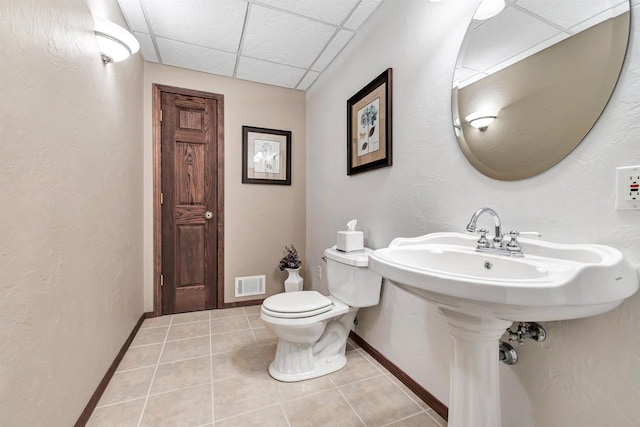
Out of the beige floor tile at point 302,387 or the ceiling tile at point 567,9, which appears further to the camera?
the beige floor tile at point 302,387

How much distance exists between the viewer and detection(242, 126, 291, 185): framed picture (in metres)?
2.79

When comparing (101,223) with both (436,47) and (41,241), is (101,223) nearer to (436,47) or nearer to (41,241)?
(41,241)

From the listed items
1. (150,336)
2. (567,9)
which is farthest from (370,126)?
(150,336)

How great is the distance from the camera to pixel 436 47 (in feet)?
4.41

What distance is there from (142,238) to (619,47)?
294 centimetres

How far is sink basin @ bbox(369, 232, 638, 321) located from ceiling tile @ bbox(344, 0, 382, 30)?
5.40 ft

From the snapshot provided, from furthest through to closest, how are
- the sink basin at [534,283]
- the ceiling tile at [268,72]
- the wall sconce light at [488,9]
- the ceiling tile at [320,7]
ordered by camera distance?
the ceiling tile at [268,72]
the ceiling tile at [320,7]
the wall sconce light at [488,9]
the sink basin at [534,283]

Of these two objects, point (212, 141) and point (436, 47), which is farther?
point (212, 141)

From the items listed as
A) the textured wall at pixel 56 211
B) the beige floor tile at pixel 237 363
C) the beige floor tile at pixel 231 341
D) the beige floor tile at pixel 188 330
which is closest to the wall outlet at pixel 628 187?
the textured wall at pixel 56 211

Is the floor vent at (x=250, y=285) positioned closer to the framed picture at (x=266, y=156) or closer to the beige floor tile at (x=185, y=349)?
the beige floor tile at (x=185, y=349)

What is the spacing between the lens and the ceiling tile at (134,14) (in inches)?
69.8

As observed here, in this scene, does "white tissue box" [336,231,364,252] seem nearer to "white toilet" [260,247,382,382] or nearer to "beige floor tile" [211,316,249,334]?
"white toilet" [260,247,382,382]

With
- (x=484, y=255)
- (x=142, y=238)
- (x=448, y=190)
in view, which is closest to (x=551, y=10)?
(x=448, y=190)

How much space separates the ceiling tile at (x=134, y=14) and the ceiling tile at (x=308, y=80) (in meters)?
1.32
